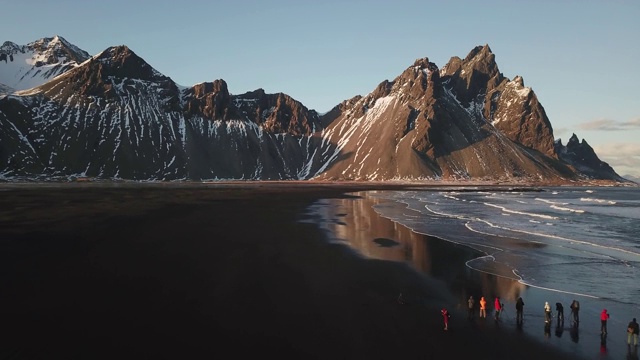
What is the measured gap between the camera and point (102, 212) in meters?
70.7

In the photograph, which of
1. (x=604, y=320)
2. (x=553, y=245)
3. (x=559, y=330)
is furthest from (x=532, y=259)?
(x=604, y=320)

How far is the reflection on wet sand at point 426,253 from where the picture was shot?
28.5 m

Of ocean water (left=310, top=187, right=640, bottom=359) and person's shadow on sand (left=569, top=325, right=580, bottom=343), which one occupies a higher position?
ocean water (left=310, top=187, right=640, bottom=359)

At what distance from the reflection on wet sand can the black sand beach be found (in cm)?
93

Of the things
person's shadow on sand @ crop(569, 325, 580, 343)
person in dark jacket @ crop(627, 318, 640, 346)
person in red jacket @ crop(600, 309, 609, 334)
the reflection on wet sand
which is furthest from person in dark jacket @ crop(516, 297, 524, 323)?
person in dark jacket @ crop(627, 318, 640, 346)

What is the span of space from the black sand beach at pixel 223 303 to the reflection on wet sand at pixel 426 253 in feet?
3.06

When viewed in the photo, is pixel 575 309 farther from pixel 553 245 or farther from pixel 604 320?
pixel 553 245

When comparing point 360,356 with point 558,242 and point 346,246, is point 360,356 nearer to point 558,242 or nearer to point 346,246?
point 346,246

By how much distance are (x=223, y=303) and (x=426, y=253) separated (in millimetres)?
21841

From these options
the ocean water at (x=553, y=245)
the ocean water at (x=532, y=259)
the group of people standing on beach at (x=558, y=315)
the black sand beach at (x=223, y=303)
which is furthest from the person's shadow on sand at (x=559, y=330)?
the ocean water at (x=553, y=245)

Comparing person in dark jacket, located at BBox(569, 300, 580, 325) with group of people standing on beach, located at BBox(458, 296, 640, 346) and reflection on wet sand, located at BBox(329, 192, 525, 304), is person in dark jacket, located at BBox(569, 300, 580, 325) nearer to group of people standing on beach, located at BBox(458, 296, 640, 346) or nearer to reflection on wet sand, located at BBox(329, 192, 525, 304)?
group of people standing on beach, located at BBox(458, 296, 640, 346)

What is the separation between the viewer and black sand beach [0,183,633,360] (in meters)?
18.3

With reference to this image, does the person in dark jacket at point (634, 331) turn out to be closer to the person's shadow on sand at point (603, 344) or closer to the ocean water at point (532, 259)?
the ocean water at point (532, 259)

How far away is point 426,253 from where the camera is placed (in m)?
40.3
